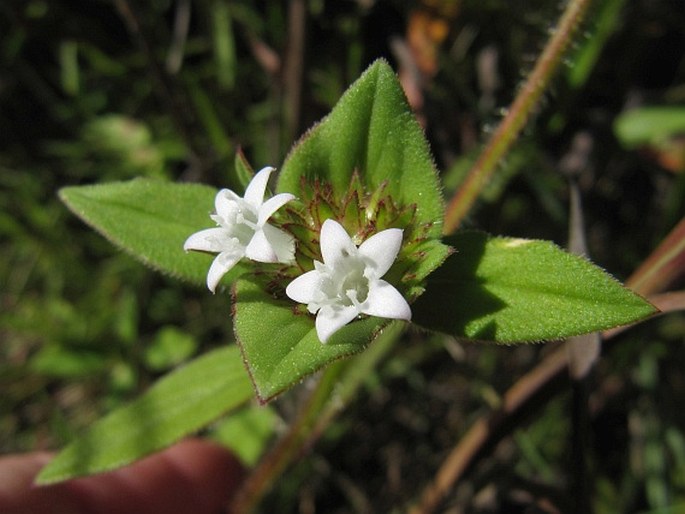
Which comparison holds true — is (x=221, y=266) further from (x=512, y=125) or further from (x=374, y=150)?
(x=512, y=125)

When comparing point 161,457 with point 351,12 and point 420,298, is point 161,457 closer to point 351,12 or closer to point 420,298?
point 420,298

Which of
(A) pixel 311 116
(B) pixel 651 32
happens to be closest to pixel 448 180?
(A) pixel 311 116

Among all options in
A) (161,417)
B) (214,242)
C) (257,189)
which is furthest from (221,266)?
(161,417)

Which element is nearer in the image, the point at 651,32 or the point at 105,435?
the point at 105,435

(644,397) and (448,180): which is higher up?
(448,180)

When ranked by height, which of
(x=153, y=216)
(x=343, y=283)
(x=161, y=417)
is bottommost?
(x=161, y=417)

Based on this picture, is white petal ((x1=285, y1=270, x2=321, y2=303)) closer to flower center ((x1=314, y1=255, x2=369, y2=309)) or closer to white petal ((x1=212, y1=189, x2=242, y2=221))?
flower center ((x1=314, y1=255, x2=369, y2=309))
